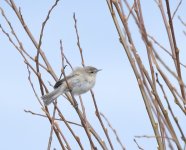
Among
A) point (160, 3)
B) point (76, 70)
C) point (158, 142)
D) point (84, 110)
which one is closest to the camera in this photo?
point (158, 142)

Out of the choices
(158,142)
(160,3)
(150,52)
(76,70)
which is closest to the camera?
(158,142)

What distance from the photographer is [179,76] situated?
2.62 m

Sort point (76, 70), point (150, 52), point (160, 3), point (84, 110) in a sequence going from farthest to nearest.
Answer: point (76, 70), point (84, 110), point (160, 3), point (150, 52)

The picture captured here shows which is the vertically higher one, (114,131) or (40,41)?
(40,41)

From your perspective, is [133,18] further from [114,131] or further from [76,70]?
[76,70]

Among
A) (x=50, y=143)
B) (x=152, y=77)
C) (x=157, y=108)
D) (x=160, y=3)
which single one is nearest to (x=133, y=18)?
(x=160, y=3)

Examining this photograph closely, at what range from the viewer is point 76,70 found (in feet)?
23.1

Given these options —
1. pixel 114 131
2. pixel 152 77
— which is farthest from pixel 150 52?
pixel 114 131

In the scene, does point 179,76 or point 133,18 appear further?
point 133,18

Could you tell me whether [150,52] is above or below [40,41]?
below

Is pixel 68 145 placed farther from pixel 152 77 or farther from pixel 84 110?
pixel 152 77

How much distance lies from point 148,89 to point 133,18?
0.53 meters

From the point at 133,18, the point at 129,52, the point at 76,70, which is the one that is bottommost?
the point at 129,52

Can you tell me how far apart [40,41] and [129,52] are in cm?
85
